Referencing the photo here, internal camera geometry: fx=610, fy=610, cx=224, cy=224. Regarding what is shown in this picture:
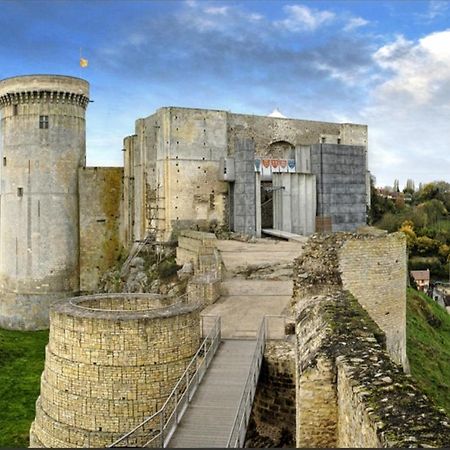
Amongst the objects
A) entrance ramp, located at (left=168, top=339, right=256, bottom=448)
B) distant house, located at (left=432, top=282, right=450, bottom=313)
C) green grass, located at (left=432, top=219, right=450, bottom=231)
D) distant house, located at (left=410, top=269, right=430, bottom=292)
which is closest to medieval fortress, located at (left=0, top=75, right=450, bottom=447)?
entrance ramp, located at (left=168, top=339, right=256, bottom=448)

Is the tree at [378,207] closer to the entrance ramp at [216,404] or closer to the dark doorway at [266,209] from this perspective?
the dark doorway at [266,209]

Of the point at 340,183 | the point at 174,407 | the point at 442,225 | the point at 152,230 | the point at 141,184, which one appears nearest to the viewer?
the point at 174,407

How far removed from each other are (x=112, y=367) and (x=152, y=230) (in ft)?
50.2

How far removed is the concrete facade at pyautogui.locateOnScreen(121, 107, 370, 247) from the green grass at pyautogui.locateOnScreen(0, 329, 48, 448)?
6.31m

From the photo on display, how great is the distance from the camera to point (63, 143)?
27.6 metres

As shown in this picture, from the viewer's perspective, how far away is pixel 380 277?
11.7m

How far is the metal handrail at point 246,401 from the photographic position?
749 centimetres

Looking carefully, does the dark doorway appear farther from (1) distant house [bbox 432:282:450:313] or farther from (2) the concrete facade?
(1) distant house [bbox 432:282:450:313]

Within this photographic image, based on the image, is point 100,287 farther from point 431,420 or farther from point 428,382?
point 431,420

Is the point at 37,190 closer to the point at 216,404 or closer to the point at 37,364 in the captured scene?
the point at 37,364

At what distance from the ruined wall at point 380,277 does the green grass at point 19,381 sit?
29.9 ft

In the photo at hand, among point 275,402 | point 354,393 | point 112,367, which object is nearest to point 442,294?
point 275,402

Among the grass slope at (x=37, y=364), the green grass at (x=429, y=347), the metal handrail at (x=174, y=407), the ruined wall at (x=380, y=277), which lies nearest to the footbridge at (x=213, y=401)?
the metal handrail at (x=174, y=407)

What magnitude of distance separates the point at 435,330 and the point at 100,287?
14203 mm
